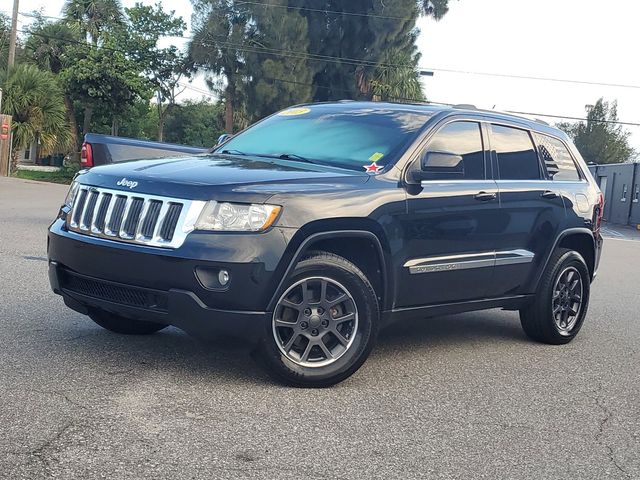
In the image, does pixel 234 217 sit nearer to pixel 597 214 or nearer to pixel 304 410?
pixel 304 410

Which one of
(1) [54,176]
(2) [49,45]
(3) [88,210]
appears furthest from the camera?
(2) [49,45]

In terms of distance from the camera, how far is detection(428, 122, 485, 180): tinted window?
6.32 metres

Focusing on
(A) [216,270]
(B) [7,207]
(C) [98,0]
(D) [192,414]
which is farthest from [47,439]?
(C) [98,0]

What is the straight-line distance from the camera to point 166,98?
193 ft

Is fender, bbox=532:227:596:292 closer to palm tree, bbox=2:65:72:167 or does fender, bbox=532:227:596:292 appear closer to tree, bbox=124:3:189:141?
palm tree, bbox=2:65:72:167

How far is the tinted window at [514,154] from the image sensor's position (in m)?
6.86

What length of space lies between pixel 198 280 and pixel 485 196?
8.05 ft

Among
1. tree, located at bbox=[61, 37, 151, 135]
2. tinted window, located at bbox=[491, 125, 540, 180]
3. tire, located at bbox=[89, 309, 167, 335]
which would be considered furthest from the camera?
tree, located at bbox=[61, 37, 151, 135]

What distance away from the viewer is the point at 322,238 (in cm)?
523

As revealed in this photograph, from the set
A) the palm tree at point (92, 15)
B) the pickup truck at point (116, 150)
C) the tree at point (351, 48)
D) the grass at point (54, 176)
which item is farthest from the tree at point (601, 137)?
the pickup truck at point (116, 150)

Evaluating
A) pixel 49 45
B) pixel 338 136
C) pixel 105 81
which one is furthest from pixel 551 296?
pixel 49 45

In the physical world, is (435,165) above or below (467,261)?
above

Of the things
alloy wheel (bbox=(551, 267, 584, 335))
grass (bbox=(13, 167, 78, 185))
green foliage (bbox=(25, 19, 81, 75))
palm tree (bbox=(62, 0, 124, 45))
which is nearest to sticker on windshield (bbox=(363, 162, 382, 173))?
alloy wheel (bbox=(551, 267, 584, 335))

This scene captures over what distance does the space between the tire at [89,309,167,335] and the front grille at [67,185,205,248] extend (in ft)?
2.94
